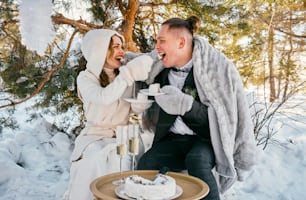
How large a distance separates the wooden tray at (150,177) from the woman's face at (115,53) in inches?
25.6

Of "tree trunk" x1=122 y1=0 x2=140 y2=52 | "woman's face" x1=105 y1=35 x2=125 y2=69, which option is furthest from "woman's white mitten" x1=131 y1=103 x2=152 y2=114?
"tree trunk" x1=122 y1=0 x2=140 y2=52

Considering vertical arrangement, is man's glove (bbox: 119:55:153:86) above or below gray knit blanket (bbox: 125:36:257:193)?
above

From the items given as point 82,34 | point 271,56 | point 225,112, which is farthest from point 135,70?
point 271,56

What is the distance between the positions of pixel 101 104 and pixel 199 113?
0.48 meters

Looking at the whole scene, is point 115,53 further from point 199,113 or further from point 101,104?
point 199,113

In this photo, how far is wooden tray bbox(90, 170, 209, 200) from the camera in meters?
1.31

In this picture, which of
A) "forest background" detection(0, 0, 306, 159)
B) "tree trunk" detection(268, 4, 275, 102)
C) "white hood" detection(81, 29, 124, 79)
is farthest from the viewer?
"tree trunk" detection(268, 4, 275, 102)

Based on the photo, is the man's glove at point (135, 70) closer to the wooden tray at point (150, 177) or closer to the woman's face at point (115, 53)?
the woman's face at point (115, 53)

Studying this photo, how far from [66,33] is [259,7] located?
179cm

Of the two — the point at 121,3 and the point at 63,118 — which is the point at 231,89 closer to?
the point at 121,3

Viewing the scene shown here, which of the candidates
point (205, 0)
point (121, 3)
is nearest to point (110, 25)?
point (121, 3)

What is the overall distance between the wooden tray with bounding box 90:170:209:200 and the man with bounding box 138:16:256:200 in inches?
8.0

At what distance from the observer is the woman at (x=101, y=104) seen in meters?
1.74

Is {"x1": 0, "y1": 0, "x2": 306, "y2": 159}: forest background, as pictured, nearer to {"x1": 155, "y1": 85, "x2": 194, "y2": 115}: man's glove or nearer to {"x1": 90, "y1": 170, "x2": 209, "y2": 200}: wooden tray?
{"x1": 155, "y1": 85, "x2": 194, "y2": 115}: man's glove
